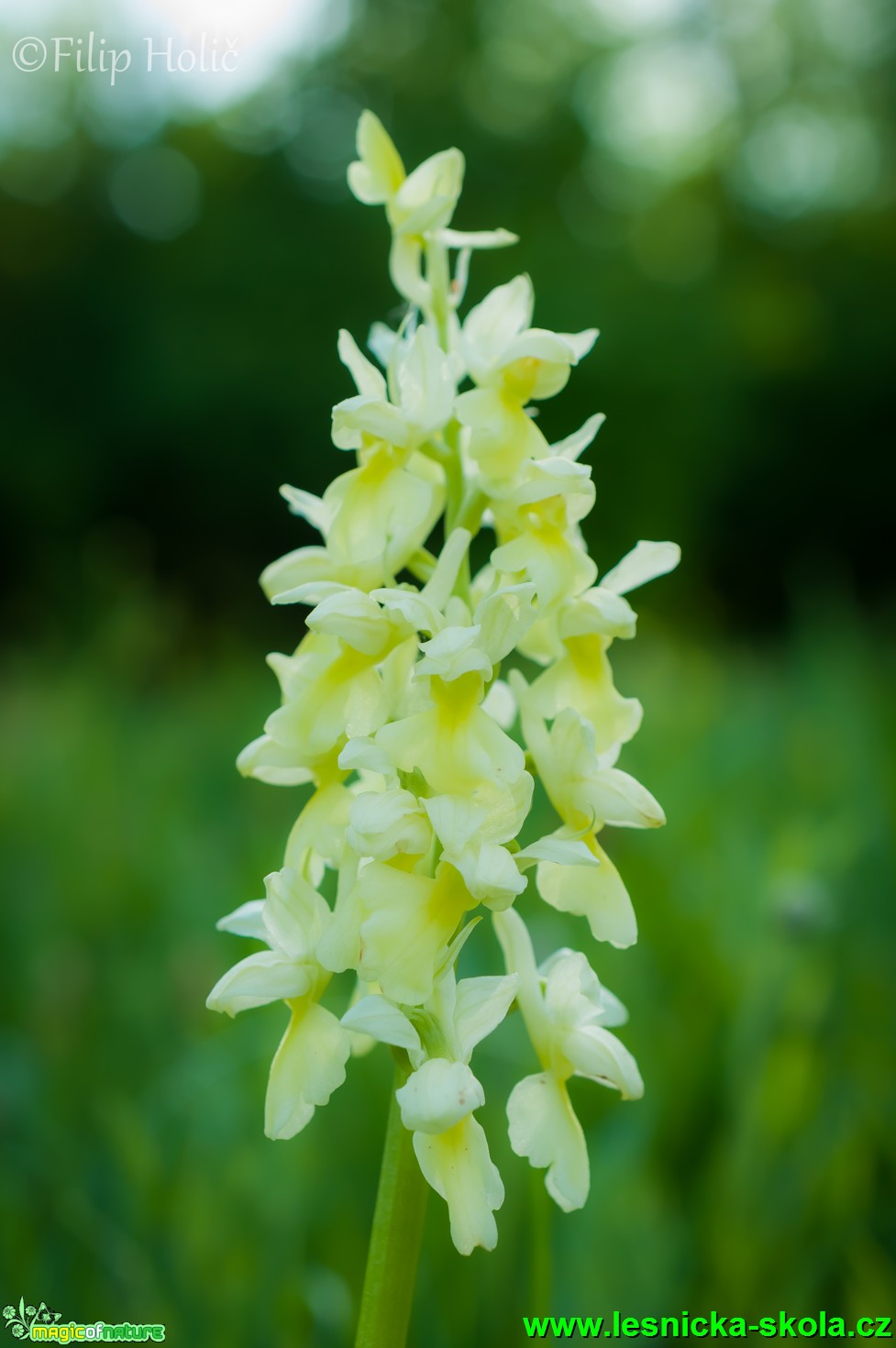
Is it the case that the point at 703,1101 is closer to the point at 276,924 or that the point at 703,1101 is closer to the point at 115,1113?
the point at 115,1113

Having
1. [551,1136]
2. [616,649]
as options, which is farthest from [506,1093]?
[616,649]

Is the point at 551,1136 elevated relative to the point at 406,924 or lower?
lower

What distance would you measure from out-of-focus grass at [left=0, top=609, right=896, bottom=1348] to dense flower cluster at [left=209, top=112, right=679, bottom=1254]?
1.44ft

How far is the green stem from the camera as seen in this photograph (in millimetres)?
867

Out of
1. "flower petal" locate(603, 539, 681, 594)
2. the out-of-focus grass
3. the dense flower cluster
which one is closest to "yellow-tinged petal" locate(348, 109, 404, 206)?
the dense flower cluster

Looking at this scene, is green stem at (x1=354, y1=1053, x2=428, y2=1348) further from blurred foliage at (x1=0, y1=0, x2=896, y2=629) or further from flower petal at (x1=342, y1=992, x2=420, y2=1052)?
blurred foliage at (x1=0, y1=0, x2=896, y2=629)

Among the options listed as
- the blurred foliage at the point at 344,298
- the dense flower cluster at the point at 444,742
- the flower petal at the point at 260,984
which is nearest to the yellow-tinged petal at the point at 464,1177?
the dense flower cluster at the point at 444,742

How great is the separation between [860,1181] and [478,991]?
0.90 meters

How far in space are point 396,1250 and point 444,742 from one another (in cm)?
36

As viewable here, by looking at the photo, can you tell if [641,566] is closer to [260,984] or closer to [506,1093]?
[260,984]

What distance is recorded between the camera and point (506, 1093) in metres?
1.75

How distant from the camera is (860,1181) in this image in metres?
1.51

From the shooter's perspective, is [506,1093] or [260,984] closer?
[260,984]

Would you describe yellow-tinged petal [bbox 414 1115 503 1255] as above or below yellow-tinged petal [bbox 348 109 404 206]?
below
